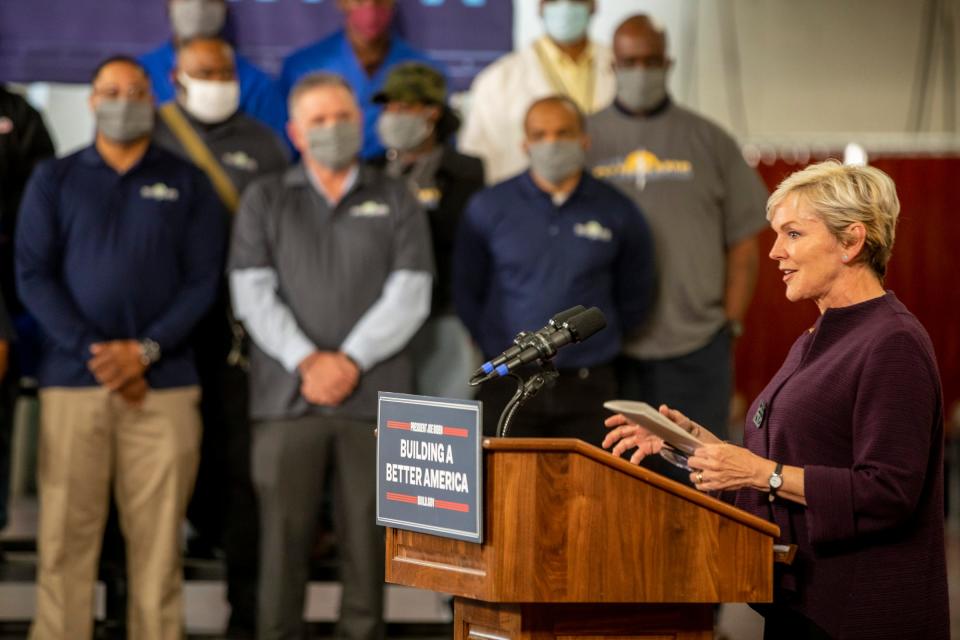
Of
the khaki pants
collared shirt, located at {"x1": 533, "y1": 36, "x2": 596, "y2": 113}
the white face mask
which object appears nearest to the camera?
the khaki pants

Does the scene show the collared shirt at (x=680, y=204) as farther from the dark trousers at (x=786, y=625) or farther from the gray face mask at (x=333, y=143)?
the dark trousers at (x=786, y=625)

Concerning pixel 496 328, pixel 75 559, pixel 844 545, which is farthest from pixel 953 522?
pixel 844 545

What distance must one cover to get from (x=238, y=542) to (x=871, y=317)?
2.90 meters

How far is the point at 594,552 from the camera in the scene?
2.31 m

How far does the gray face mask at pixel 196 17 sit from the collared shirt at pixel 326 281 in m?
0.91

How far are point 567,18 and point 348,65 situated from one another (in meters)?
0.92

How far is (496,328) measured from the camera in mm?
4727

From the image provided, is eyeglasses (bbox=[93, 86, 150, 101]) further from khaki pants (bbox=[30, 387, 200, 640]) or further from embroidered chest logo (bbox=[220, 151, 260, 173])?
khaki pants (bbox=[30, 387, 200, 640])

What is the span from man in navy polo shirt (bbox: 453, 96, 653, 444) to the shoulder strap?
891mm

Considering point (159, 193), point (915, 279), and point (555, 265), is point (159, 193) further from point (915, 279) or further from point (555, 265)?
point (915, 279)

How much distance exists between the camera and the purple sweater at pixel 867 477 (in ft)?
7.67

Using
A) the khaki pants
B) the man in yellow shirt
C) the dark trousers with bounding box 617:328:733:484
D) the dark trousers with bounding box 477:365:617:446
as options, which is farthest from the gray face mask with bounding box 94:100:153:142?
the dark trousers with bounding box 617:328:733:484

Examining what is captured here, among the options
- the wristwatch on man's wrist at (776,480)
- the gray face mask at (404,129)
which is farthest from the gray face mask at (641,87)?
the wristwatch on man's wrist at (776,480)

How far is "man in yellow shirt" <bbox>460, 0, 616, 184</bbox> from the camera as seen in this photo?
5344mm
